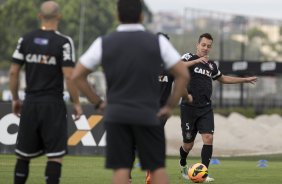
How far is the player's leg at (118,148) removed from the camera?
28.5 ft

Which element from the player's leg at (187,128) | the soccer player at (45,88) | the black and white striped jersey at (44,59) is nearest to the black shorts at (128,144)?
the soccer player at (45,88)

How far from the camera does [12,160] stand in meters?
19.3

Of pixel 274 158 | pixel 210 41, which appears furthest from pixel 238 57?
pixel 210 41

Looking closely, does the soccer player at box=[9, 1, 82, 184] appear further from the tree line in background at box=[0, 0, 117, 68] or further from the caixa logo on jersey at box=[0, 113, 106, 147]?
the tree line in background at box=[0, 0, 117, 68]

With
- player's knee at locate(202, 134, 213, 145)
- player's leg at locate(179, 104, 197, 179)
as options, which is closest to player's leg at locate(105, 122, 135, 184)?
player's knee at locate(202, 134, 213, 145)

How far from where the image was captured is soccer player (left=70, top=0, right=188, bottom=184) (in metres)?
8.62

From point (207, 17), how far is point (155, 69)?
44095mm

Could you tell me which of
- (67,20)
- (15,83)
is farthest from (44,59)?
(67,20)

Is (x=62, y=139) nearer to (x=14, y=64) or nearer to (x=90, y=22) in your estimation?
(x=14, y=64)

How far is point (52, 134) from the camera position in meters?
10.2

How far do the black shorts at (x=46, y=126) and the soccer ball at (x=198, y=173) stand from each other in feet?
14.9

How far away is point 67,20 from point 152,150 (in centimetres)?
9272

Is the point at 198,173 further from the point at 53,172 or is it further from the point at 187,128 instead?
the point at 53,172

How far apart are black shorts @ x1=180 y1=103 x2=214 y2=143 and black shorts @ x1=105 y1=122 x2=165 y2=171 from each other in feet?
21.7
